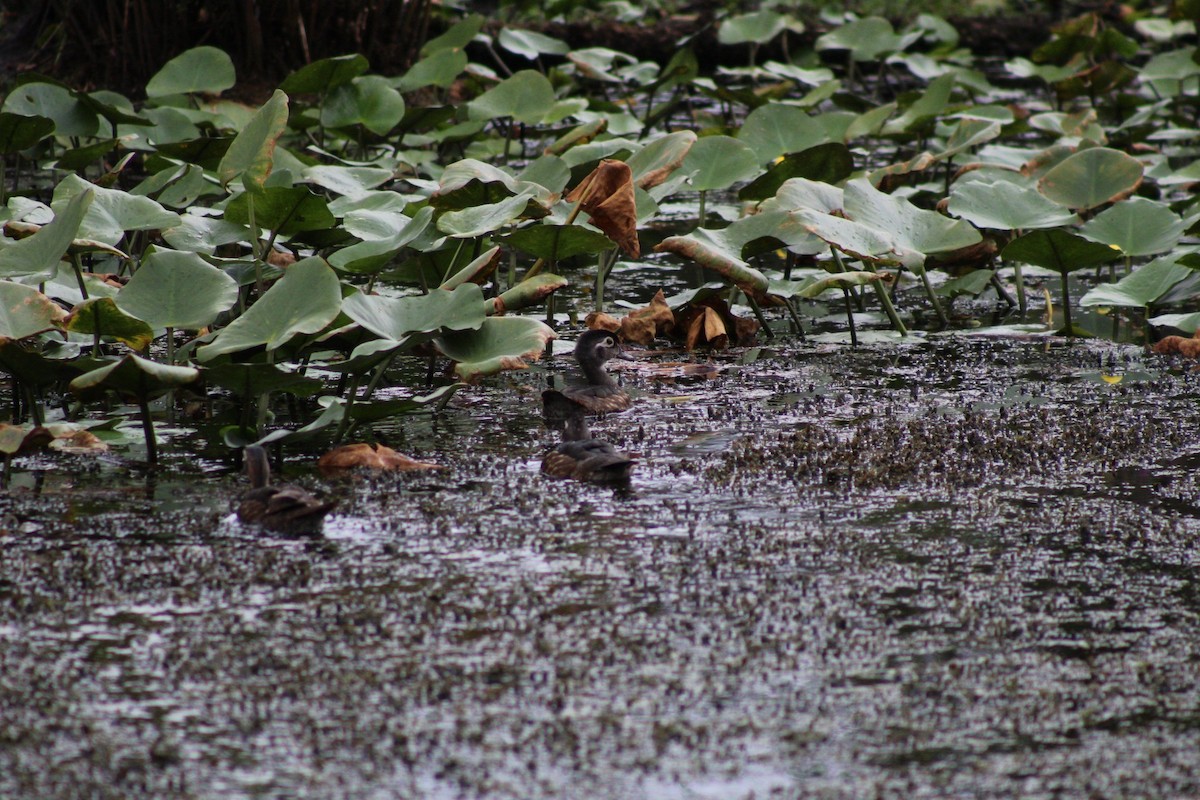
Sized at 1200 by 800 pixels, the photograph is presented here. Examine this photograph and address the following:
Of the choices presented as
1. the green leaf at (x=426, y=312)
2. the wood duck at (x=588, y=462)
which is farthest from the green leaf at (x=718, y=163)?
the wood duck at (x=588, y=462)

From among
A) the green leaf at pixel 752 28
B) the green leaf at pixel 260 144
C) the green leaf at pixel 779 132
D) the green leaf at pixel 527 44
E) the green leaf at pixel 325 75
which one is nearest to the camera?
the green leaf at pixel 260 144

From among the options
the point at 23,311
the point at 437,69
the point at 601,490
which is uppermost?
the point at 23,311

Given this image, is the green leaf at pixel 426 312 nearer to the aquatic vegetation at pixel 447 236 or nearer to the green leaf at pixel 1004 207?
the aquatic vegetation at pixel 447 236

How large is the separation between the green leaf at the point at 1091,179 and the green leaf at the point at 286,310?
2.75 m

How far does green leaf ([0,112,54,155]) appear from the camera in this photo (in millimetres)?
4875

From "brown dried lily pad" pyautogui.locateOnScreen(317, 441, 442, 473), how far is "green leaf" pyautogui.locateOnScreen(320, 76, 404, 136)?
327 centimetres

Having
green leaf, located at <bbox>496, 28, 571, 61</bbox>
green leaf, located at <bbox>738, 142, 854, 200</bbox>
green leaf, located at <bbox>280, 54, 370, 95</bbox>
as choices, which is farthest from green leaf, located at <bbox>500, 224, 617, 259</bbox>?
green leaf, located at <bbox>496, 28, 571, 61</bbox>

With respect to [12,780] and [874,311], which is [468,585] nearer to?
[12,780]

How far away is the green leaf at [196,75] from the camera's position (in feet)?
20.8

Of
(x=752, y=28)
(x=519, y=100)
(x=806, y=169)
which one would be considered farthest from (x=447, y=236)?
(x=752, y=28)

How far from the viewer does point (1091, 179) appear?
193 inches

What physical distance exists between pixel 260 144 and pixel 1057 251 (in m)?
2.42

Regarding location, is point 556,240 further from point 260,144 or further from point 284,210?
point 260,144

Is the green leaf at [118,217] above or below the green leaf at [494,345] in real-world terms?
below
